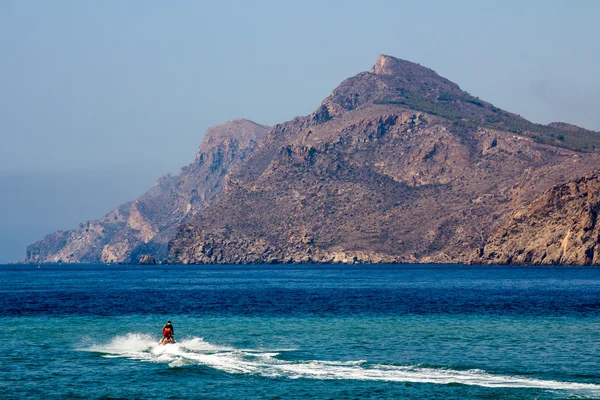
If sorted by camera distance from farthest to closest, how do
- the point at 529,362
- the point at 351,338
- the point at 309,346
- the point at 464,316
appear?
the point at 464,316 < the point at 351,338 < the point at 309,346 < the point at 529,362

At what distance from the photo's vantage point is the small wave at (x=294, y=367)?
49.2 meters

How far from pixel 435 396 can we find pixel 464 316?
44.3m

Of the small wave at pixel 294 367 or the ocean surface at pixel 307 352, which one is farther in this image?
the small wave at pixel 294 367

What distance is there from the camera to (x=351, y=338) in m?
69.2

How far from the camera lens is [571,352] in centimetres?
6009

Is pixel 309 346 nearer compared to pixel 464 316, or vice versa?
pixel 309 346

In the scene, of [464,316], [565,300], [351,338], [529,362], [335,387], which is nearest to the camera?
→ [335,387]

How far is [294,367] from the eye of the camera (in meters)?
54.7

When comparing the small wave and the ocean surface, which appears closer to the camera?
the ocean surface

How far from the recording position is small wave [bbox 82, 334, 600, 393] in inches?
1938

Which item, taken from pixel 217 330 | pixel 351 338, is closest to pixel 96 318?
pixel 217 330

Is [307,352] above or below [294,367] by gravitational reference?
above

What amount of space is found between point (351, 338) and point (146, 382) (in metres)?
22.7

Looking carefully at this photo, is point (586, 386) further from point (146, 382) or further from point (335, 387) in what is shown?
point (146, 382)
